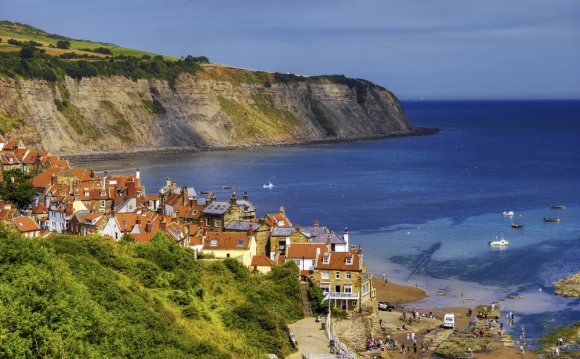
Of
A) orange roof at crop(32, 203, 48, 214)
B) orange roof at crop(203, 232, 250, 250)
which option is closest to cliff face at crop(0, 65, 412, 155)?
orange roof at crop(32, 203, 48, 214)

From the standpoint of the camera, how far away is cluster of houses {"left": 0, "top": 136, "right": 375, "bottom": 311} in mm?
44625

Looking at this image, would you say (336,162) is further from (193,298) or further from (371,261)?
(193,298)

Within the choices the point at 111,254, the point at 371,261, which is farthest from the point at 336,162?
the point at 111,254

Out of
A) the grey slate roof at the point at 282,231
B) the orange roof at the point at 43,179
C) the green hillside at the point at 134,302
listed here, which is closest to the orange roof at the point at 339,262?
the green hillside at the point at 134,302

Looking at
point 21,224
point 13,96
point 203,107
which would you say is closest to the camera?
point 21,224

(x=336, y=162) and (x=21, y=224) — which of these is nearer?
(x=21, y=224)

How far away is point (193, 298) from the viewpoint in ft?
117

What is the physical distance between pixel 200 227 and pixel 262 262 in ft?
20.7

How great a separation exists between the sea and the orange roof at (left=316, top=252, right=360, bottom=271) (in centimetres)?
1082

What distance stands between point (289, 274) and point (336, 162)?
11482cm

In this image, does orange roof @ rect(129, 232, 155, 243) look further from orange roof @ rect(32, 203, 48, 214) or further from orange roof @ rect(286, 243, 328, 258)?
orange roof @ rect(32, 203, 48, 214)

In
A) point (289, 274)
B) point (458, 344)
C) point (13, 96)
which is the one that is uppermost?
point (13, 96)

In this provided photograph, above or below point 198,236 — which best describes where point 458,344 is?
below

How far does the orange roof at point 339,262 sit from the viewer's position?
145 feet
